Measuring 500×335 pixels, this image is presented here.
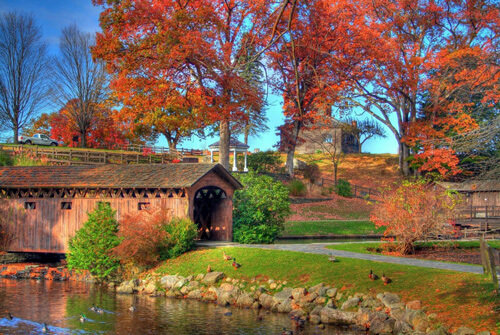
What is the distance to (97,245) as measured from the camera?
72.6 ft

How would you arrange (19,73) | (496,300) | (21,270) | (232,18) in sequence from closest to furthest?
(496,300), (21,270), (232,18), (19,73)

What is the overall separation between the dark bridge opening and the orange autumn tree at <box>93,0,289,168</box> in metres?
5.71

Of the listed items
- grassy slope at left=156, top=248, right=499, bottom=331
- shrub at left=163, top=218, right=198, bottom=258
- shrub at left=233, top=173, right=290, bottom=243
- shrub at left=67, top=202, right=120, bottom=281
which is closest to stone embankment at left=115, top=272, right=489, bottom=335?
grassy slope at left=156, top=248, right=499, bottom=331

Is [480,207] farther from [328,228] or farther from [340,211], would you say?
[340,211]

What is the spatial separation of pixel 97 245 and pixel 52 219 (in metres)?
4.07

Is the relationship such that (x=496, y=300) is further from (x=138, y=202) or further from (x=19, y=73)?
(x=19, y=73)

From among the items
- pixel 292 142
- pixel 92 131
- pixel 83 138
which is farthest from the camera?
pixel 92 131

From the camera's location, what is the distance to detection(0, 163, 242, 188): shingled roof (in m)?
22.7

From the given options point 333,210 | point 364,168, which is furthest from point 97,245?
point 364,168

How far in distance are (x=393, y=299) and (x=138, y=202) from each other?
12168 millimetres

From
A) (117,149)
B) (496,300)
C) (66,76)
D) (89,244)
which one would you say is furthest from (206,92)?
(117,149)

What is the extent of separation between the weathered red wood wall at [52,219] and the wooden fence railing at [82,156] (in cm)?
1819

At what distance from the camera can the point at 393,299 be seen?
14914 mm

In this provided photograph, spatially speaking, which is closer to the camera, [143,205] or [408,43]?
[143,205]
